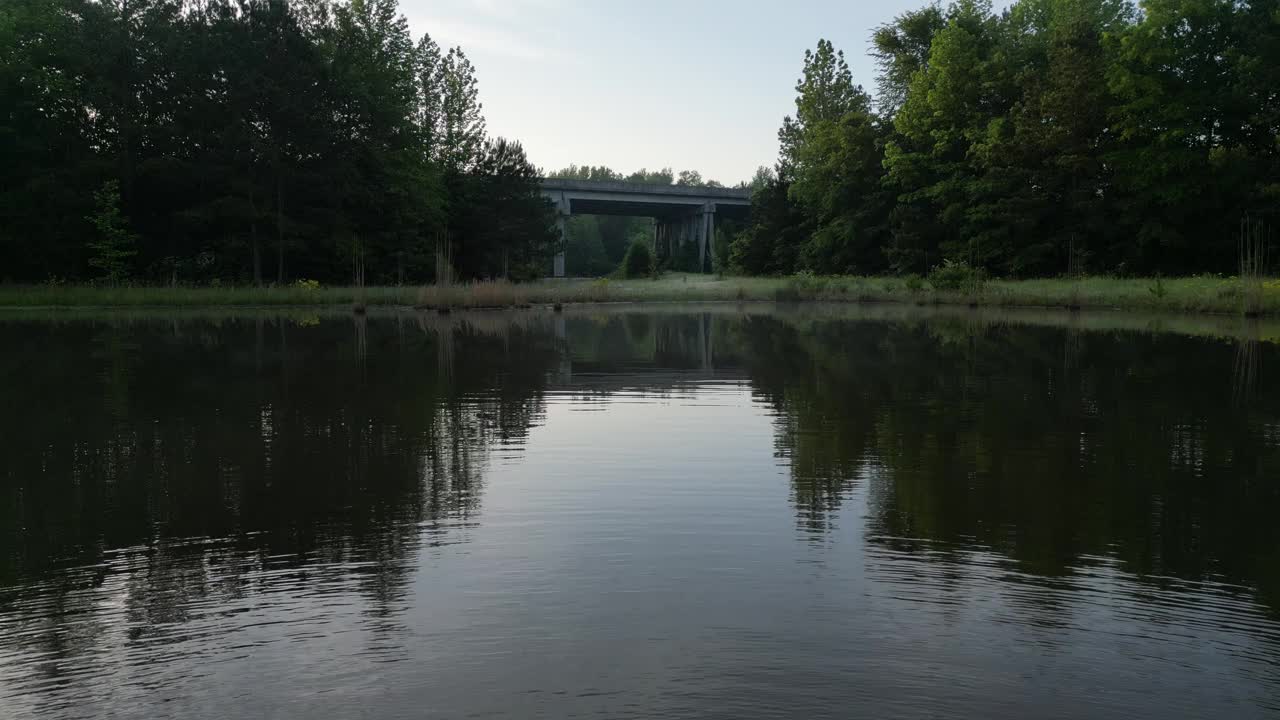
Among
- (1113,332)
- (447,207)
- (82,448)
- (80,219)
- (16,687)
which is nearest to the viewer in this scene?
(16,687)

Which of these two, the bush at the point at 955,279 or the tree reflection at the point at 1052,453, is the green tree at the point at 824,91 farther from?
the tree reflection at the point at 1052,453

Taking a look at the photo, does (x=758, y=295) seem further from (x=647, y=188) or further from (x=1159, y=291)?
(x=647, y=188)

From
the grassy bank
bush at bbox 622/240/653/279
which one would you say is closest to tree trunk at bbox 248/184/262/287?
the grassy bank

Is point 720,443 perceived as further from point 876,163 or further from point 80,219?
point 876,163

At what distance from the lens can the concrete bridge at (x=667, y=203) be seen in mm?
77875

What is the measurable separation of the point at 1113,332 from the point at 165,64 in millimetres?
38202

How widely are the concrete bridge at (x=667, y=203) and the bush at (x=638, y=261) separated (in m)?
6.14

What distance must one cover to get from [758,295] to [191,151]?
24.7 metres

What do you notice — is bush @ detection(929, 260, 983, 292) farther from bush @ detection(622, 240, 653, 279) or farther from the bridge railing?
the bridge railing

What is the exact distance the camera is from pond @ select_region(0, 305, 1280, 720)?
10.6 ft

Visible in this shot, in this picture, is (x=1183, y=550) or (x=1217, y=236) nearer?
(x=1183, y=550)

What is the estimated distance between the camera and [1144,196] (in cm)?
4038

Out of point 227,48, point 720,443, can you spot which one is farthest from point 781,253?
point 720,443

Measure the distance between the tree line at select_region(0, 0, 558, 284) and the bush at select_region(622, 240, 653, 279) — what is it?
90.9 feet
